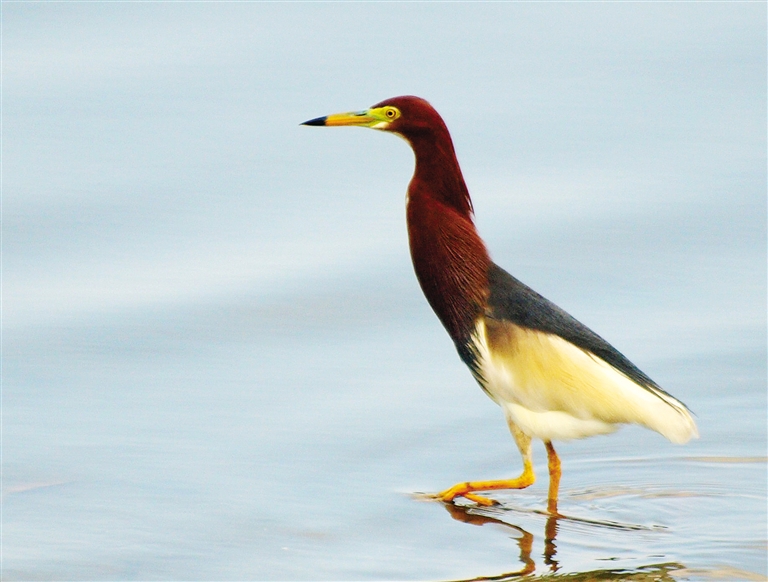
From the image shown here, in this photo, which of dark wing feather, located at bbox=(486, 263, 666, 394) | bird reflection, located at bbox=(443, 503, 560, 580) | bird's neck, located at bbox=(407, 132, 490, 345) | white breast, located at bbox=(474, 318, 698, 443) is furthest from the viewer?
bird's neck, located at bbox=(407, 132, 490, 345)

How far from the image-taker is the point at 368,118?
633 centimetres

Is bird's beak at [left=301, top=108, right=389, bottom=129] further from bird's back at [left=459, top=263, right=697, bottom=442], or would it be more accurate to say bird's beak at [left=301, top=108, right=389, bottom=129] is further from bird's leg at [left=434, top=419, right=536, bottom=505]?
bird's leg at [left=434, top=419, right=536, bottom=505]

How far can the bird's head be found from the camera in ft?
20.5

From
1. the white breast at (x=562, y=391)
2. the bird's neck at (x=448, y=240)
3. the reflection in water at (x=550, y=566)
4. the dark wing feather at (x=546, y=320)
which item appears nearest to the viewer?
the reflection in water at (x=550, y=566)

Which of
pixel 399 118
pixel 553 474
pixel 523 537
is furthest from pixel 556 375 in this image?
pixel 399 118

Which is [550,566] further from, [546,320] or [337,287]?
[337,287]

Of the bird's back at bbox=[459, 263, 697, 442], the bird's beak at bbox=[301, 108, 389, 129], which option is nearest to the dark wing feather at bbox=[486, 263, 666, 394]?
the bird's back at bbox=[459, 263, 697, 442]

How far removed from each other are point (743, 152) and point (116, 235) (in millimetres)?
4118

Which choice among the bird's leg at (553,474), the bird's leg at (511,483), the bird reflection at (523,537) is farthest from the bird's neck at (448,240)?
the bird reflection at (523,537)

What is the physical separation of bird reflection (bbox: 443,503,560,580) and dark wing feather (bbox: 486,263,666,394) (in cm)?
68

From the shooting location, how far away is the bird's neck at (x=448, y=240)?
6367 mm

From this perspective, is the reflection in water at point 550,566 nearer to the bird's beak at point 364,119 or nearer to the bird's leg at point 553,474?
the bird's leg at point 553,474

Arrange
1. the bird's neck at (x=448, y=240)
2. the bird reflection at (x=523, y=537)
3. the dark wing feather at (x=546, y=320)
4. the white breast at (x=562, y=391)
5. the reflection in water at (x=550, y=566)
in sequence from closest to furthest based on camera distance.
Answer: the reflection in water at (x=550, y=566)
the bird reflection at (x=523, y=537)
the white breast at (x=562, y=391)
the dark wing feather at (x=546, y=320)
the bird's neck at (x=448, y=240)

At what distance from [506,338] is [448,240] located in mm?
481
